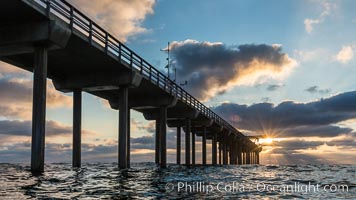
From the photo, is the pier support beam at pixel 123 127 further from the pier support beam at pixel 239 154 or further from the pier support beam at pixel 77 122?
the pier support beam at pixel 239 154

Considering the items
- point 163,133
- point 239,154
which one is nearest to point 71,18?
point 163,133

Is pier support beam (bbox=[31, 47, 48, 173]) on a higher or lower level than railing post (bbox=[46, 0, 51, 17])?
lower

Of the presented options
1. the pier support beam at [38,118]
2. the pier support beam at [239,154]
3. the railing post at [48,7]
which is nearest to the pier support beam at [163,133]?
the pier support beam at [38,118]

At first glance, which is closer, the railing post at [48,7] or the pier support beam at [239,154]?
the railing post at [48,7]

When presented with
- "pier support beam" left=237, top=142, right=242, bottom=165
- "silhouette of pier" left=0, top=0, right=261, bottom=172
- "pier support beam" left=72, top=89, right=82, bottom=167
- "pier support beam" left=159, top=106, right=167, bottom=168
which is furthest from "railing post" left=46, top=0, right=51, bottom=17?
"pier support beam" left=237, top=142, right=242, bottom=165

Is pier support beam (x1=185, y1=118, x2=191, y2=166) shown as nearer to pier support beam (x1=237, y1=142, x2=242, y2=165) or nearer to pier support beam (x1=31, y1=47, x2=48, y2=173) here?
pier support beam (x1=31, y1=47, x2=48, y2=173)

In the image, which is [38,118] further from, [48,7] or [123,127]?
[123,127]

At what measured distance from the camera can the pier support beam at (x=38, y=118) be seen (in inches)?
946

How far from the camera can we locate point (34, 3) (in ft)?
74.0

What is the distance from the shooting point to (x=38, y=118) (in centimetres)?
2430

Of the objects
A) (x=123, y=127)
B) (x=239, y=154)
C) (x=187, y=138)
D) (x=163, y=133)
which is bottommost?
(x=239, y=154)

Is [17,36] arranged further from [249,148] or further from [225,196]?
[249,148]

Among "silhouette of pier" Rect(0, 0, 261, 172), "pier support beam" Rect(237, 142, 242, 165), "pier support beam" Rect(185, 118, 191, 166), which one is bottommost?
"pier support beam" Rect(237, 142, 242, 165)

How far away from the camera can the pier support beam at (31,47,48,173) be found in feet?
78.8
